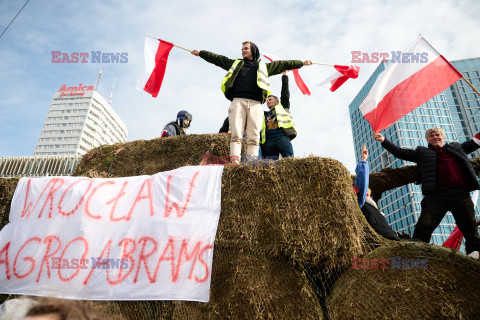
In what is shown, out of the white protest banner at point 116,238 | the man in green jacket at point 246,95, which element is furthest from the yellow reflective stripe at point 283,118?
the white protest banner at point 116,238

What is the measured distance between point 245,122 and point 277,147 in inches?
35.0

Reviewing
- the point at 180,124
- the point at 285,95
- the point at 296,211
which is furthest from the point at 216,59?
the point at 296,211

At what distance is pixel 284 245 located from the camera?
280cm

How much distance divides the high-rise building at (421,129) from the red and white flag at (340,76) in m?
71.4

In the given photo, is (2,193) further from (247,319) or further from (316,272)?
(316,272)

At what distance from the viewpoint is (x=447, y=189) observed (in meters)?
3.92

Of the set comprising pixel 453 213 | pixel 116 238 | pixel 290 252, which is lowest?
pixel 290 252

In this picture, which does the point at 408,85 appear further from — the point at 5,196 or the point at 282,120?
the point at 5,196

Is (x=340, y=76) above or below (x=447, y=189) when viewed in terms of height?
above

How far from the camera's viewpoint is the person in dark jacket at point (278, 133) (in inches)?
195

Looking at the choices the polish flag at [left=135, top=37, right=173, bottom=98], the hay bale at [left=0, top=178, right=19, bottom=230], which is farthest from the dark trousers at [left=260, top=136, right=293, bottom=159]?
the hay bale at [left=0, top=178, right=19, bottom=230]

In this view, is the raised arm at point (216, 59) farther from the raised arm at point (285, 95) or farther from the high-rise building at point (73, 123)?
the high-rise building at point (73, 123)

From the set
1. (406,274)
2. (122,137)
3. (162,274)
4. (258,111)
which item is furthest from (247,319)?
(122,137)

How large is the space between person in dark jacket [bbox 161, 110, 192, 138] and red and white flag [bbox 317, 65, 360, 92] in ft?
11.1
